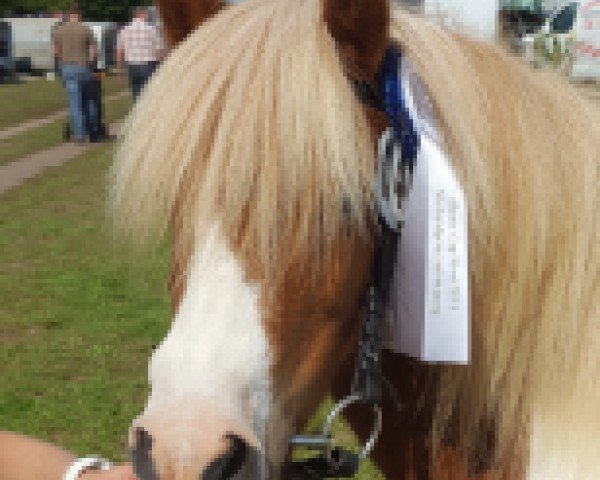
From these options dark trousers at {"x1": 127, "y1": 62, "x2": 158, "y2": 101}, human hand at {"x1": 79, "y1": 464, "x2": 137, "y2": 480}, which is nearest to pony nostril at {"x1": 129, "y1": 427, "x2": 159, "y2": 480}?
human hand at {"x1": 79, "y1": 464, "x2": 137, "y2": 480}

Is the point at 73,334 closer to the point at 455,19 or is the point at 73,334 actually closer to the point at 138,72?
the point at 455,19

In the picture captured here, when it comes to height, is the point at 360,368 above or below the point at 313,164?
below

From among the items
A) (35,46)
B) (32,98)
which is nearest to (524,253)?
(32,98)

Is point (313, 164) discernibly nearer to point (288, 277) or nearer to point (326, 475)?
point (288, 277)

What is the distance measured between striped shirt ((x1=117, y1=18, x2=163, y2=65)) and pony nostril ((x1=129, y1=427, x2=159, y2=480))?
12.2m

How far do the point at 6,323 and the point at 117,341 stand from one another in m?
0.87

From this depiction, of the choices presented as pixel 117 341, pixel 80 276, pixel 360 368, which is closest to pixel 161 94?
pixel 360 368

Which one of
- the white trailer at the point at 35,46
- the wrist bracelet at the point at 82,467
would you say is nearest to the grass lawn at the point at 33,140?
the wrist bracelet at the point at 82,467

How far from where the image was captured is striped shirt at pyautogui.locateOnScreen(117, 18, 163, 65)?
13211 millimetres

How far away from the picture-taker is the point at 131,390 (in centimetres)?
468

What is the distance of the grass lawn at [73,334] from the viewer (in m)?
4.32

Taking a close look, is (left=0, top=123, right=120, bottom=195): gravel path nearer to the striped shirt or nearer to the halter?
the striped shirt

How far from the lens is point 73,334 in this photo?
5.57 m

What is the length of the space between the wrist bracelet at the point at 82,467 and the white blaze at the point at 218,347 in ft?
2.96
